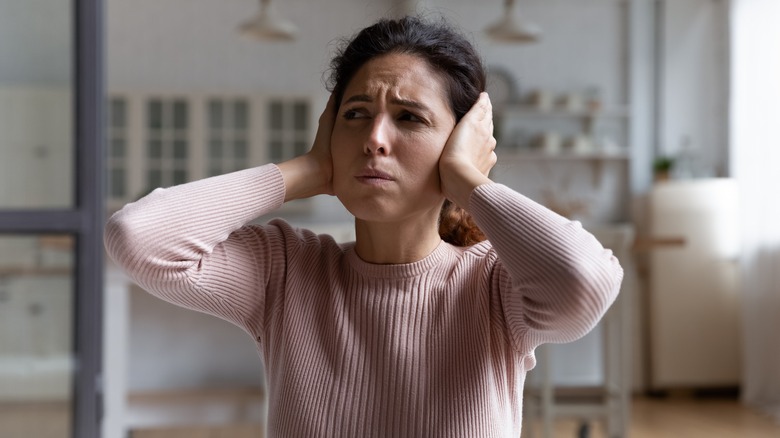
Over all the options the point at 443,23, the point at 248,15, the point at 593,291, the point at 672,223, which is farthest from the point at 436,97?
the point at 248,15

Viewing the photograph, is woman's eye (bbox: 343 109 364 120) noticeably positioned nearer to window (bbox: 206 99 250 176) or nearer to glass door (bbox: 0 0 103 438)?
glass door (bbox: 0 0 103 438)

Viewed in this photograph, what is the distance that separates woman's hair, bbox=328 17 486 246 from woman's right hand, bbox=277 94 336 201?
4cm

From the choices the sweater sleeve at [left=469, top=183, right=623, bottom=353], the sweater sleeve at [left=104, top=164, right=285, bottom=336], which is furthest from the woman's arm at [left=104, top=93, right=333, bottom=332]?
the sweater sleeve at [left=469, top=183, right=623, bottom=353]

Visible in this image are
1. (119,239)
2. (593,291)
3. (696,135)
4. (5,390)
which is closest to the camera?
(593,291)

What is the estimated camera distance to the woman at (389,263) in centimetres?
98

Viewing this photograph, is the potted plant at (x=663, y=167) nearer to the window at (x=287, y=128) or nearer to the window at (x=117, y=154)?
the window at (x=287, y=128)

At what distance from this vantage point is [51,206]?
2.16m

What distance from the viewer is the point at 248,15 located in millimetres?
5922

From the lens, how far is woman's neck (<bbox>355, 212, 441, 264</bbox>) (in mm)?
1087

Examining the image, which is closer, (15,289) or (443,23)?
(443,23)

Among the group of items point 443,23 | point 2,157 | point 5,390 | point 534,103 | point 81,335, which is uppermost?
Result: point 534,103

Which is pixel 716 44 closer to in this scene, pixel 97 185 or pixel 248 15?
pixel 248 15

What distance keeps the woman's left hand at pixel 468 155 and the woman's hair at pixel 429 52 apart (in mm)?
21

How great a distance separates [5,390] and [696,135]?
487 centimetres
